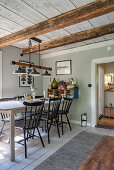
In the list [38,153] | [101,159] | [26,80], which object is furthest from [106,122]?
[101,159]

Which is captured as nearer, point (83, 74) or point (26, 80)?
point (83, 74)

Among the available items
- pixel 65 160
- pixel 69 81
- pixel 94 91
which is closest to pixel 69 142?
pixel 65 160

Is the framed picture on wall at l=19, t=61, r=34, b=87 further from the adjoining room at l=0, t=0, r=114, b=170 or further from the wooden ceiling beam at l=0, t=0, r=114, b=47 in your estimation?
the wooden ceiling beam at l=0, t=0, r=114, b=47

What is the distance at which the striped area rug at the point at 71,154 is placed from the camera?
6.81 feet

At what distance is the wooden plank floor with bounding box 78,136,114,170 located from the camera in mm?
1101

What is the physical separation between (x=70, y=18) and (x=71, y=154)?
2.42m

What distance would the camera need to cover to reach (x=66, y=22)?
2279mm

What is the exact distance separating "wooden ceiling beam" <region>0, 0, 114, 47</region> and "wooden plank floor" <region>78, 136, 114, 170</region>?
6.03 ft

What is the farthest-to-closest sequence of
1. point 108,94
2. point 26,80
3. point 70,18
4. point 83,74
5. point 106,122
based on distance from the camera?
point 108,94
point 26,80
point 106,122
point 83,74
point 70,18

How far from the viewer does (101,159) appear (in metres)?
1.22

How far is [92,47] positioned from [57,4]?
2352 mm

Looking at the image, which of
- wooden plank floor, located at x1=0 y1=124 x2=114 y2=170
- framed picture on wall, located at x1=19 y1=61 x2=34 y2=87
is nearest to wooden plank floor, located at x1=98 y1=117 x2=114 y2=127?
wooden plank floor, located at x1=0 y1=124 x2=114 y2=170

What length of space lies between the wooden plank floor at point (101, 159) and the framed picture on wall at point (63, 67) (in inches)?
134

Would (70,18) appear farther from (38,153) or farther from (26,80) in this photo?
(26,80)
